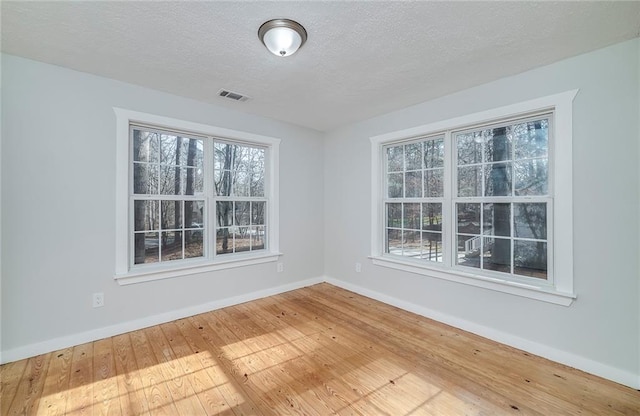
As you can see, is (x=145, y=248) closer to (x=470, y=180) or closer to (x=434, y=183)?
(x=434, y=183)

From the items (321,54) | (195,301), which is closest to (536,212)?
(321,54)

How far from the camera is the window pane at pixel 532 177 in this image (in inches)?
97.3

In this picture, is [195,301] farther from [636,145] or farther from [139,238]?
[636,145]

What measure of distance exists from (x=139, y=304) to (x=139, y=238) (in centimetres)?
70

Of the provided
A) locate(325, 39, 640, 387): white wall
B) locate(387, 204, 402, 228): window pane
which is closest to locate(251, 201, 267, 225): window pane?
locate(387, 204, 402, 228): window pane

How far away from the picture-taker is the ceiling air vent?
3.00 m

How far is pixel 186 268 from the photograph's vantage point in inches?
124

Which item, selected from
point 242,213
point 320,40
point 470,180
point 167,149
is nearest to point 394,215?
point 470,180

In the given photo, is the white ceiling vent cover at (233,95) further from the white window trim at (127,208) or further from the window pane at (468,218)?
the window pane at (468,218)

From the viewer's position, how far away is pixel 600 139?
2145mm

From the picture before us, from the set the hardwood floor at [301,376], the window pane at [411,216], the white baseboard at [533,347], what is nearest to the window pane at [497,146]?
the window pane at [411,216]

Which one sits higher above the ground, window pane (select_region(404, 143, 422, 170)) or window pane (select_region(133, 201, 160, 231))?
window pane (select_region(404, 143, 422, 170))

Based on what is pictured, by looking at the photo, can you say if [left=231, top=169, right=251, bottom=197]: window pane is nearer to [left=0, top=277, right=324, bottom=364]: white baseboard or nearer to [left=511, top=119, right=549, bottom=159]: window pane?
[left=0, top=277, right=324, bottom=364]: white baseboard

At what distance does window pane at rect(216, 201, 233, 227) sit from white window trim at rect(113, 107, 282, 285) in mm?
445
